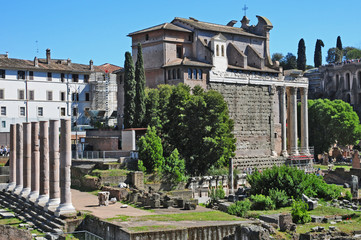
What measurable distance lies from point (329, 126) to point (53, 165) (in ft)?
165

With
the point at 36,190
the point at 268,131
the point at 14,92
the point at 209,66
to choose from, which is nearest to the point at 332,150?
the point at 268,131

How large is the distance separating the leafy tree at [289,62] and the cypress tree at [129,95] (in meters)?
67.3

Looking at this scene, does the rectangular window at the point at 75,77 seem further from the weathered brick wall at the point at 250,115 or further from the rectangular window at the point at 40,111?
the weathered brick wall at the point at 250,115

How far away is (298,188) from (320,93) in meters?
69.5

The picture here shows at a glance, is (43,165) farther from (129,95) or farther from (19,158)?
(129,95)

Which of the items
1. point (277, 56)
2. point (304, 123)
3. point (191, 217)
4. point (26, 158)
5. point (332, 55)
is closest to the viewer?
point (191, 217)

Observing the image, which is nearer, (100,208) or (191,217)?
(191,217)

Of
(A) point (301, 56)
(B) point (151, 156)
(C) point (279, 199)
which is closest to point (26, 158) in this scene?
(B) point (151, 156)

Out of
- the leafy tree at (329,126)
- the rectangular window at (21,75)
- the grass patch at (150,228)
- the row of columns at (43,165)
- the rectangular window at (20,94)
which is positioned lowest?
the grass patch at (150,228)

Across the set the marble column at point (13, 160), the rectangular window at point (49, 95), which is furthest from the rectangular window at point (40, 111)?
the marble column at point (13, 160)

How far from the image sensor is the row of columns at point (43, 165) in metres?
25.1

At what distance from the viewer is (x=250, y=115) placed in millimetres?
52125

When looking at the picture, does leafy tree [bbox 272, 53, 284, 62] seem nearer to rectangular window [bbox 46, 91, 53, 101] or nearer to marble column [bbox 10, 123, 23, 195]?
rectangular window [bbox 46, 91, 53, 101]

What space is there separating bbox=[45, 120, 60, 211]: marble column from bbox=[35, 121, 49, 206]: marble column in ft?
6.25
